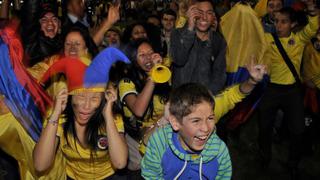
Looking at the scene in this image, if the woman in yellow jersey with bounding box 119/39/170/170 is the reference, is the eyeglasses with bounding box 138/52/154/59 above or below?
above

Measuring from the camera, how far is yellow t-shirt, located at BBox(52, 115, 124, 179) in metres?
2.82

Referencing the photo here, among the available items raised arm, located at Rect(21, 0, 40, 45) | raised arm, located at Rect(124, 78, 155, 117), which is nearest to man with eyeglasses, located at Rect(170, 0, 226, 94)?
raised arm, located at Rect(124, 78, 155, 117)

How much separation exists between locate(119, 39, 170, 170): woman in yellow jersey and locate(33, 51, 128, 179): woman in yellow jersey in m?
0.34

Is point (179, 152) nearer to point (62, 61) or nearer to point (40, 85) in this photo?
point (62, 61)

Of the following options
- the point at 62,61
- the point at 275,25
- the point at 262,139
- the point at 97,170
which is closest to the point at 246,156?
the point at 262,139

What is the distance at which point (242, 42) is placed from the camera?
414 cm

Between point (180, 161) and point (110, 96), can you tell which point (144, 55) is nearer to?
point (110, 96)

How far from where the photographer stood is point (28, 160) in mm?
2984

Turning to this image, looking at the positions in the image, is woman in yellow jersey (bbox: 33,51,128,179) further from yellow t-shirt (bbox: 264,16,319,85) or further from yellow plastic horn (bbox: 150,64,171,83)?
yellow t-shirt (bbox: 264,16,319,85)

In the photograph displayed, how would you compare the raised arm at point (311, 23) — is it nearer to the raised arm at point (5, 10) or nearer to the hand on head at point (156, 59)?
the hand on head at point (156, 59)

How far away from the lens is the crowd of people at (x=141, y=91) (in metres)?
2.51

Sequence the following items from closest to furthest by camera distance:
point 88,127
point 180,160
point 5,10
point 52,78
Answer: point 180,160 < point 88,127 < point 52,78 < point 5,10

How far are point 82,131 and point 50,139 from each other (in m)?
0.27

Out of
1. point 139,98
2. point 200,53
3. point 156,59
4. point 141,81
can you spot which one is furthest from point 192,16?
point 139,98
